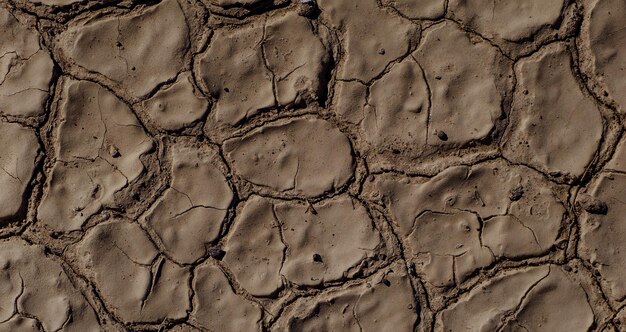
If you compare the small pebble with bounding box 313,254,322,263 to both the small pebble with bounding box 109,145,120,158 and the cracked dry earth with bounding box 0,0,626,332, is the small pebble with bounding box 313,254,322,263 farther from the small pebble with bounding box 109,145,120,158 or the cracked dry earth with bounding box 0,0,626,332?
the small pebble with bounding box 109,145,120,158

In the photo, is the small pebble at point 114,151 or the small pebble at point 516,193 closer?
the small pebble at point 516,193

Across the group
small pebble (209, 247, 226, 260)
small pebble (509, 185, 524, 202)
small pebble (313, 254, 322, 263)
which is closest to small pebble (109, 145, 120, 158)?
small pebble (209, 247, 226, 260)

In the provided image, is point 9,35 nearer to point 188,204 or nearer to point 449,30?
point 188,204

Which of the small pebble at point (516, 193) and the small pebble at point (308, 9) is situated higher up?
the small pebble at point (308, 9)

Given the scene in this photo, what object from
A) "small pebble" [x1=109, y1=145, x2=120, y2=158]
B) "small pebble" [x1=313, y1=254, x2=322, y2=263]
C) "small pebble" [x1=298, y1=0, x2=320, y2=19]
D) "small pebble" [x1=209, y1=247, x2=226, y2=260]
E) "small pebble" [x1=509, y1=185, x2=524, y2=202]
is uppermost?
"small pebble" [x1=298, y1=0, x2=320, y2=19]

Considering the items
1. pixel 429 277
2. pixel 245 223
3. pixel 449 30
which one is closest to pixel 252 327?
pixel 245 223

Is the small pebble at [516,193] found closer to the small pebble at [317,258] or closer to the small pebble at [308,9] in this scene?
the small pebble at [317,258]

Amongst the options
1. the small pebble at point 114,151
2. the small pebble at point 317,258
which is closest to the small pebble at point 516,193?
the small pebble at point 317,258

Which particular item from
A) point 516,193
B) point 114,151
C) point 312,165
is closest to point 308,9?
point 312,165

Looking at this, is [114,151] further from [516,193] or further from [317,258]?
[516,193]
